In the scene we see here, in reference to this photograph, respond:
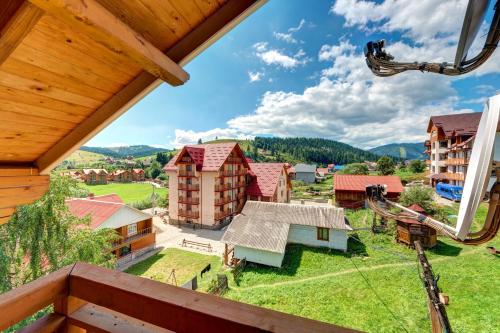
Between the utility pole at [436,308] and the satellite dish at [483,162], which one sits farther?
the utility pole at [436,308]

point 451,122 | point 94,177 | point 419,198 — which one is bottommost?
point 419,198

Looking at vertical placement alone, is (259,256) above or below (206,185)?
below

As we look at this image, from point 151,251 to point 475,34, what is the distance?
17736 millimetres

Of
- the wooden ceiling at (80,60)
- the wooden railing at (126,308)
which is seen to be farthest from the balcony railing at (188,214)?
the wooden railing at (126,308)

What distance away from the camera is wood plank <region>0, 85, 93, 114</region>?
1731 millimetres

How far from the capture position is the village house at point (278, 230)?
12.8 metres

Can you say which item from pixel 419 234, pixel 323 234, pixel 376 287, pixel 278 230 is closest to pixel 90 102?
pixel 376 287

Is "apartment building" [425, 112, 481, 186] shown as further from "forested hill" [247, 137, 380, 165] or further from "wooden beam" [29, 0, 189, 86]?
"forested hill" [247, 137, 380, 165]

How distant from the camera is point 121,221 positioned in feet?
45.0

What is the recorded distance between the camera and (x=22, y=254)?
7.11m

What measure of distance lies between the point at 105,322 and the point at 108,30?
1516 mm

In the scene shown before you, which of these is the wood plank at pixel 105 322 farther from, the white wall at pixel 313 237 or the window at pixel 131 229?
the window at pixel 131 229

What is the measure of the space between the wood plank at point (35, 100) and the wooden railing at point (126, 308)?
1.47 meters

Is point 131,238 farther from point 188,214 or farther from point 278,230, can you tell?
point 278,230
